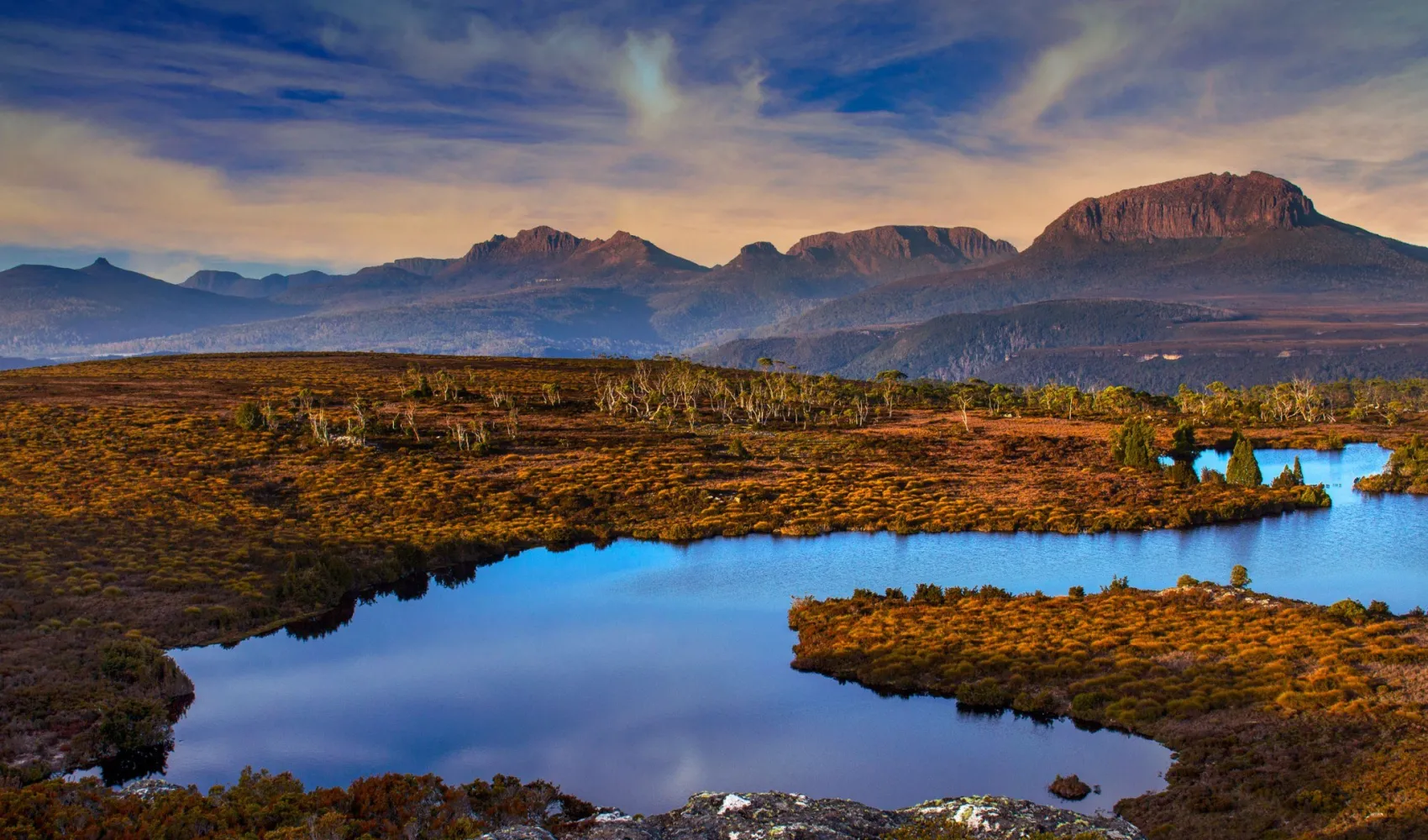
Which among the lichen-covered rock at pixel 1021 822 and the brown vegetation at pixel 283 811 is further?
the brown vegetation at pixel 283 811

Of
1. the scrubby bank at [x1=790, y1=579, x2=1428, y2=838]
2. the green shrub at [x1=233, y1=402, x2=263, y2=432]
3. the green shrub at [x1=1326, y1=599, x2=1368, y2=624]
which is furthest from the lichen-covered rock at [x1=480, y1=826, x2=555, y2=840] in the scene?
the green shrub at [x1=233, y1=402, x2=263, y2=432]

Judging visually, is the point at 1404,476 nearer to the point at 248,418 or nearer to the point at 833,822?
the point at 833,822

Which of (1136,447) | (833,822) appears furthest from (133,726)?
(1136,447)

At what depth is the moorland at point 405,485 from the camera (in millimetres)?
48375

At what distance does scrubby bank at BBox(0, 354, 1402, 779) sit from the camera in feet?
155

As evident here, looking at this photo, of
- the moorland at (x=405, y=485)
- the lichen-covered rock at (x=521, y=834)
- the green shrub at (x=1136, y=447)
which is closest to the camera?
the lichen-covered rock at (x=521, y=834)

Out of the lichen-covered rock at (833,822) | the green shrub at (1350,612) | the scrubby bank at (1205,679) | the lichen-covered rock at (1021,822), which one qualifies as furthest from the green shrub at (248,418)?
the green shrub at (1350,612)

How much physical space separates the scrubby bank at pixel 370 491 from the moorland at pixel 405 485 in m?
0.26

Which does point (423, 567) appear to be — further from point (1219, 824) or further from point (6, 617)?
point (1219, 824)

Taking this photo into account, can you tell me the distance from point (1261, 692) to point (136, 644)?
49923 millimetres

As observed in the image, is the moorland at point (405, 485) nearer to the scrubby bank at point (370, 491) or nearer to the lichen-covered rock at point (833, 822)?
the scrubby bank at point (370, 491)

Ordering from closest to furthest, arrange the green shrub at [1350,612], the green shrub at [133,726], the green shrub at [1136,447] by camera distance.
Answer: the green shrub at [133,726] < the green shrub at [1350,612] < the green shrub at [1136,447]

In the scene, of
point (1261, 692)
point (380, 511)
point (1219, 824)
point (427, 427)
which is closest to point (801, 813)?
point (1219, 824)

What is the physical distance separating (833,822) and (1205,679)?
2392 centimetres
